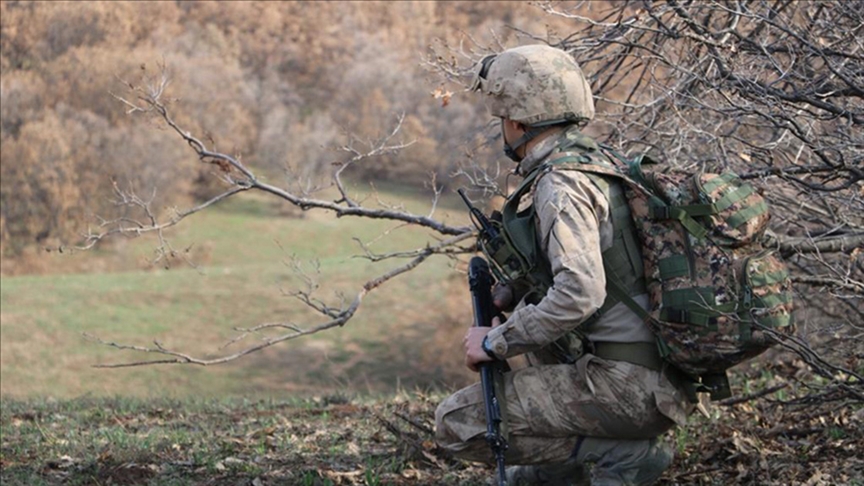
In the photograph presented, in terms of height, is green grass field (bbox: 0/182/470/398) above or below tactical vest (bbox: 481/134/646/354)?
below

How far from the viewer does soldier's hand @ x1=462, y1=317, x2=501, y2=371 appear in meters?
4.27

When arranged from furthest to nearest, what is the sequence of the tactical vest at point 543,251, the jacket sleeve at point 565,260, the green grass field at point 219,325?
the green grass field at point 219,325, the tactical vest at point 543,251, the jacket sleeve at point 565,260

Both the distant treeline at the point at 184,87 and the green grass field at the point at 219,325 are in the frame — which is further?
the distant treeline at the point at 184,87

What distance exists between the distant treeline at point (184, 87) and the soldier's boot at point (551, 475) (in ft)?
90.2

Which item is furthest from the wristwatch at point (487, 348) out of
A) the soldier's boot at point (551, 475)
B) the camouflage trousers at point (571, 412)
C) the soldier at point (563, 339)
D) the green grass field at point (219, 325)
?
the green grass field at point (219, 325)

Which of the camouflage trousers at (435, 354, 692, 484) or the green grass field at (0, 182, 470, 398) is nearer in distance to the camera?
the camouflage trousers at (435, 354, 692, 484)

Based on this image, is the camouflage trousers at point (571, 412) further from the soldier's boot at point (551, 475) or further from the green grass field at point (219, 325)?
the green grass field at point (219, 325)

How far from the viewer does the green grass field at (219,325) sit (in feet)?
99.6

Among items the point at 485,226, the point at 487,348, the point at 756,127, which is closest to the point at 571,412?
the point at 487,348

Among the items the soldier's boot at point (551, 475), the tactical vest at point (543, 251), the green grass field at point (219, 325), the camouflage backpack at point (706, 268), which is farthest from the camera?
the green grass field at point (219, 325)

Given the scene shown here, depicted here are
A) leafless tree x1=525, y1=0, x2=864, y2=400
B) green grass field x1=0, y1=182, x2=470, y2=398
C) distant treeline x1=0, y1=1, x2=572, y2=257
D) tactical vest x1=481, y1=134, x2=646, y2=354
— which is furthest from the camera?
distant treeline x1=0, y1=1, x2=572, y2=257

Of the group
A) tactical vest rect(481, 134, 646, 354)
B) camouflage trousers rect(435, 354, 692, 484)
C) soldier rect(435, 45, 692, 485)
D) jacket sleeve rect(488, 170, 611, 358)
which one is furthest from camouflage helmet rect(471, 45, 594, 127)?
camouflage trousers rect(435, 354, 692, 484)

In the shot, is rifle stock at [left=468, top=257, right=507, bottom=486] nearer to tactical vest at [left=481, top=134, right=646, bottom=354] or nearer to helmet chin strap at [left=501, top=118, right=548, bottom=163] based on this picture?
tactical vest at [left=481, top=134, right=646, bottom=354]

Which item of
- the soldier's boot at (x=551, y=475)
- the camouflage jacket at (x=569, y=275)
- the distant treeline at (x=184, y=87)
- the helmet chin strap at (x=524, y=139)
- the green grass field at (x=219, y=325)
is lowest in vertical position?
the green grass field at (x=219, y=325)
